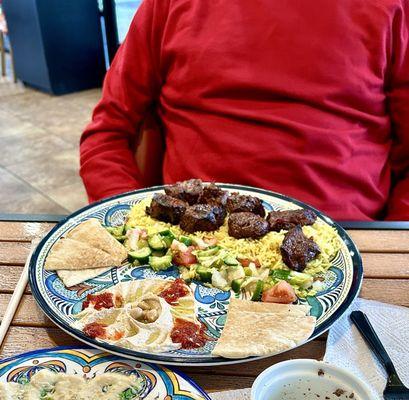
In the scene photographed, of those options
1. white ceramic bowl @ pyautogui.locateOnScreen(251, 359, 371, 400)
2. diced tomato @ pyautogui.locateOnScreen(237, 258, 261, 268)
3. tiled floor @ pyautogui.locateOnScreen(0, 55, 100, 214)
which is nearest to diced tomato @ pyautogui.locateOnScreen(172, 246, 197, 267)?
diced tomato @ pyautogui.locateOnScreen(237, 258, 261, 268)

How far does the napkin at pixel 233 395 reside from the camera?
A: 84 cm

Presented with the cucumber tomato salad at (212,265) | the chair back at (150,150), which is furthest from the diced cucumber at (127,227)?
the chair back at (150,150)

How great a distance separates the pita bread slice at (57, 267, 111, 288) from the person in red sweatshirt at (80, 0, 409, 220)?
19.4 inches

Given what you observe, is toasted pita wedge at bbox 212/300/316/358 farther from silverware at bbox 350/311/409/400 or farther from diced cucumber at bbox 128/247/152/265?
diced cucumber at bbox 128/247/152/265

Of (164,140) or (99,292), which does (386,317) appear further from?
(164,140)

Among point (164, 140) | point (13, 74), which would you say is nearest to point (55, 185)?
point (164, 140)

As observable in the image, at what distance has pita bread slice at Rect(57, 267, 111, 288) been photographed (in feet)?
3.63

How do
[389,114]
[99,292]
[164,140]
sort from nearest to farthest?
[99,292] < [389,114] < [164,140]

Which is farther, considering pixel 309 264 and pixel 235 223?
pixel 235 223

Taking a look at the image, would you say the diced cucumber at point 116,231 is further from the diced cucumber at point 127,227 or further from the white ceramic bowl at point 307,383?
the white ceramic bowl at point 307,383

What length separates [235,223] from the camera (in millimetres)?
1287

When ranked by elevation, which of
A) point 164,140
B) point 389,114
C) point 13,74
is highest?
point 389,114

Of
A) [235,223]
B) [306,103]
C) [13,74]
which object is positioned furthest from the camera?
[13,74]

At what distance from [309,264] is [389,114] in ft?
2.55
